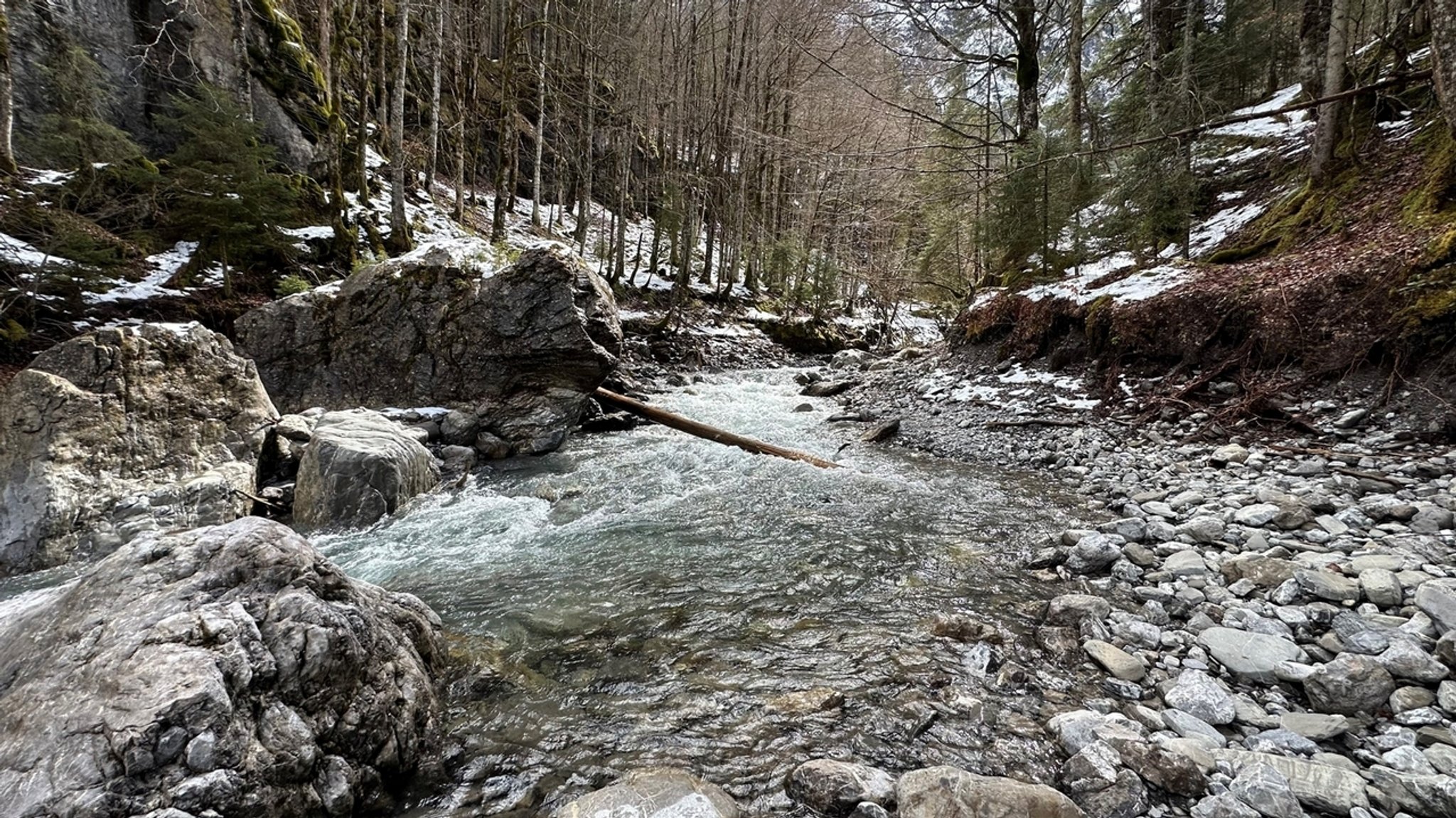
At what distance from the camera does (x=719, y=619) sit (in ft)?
13.0

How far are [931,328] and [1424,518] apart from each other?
101 ft

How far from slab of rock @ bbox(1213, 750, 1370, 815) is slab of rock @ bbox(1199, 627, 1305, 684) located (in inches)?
30.5

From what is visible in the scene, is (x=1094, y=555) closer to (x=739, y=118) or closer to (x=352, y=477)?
(x=352, y=477)

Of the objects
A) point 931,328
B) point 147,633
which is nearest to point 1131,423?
point 147,633

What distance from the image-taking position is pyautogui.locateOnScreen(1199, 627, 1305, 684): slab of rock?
284 centimetres

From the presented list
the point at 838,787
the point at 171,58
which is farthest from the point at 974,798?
the point at 171,58

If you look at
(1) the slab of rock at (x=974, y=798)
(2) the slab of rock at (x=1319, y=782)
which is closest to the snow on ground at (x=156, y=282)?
(1) the slab of rock at (x=974, y=798)

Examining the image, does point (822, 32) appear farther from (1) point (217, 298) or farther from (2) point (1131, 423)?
(1) point (217, 298)

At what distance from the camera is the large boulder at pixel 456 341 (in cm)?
943

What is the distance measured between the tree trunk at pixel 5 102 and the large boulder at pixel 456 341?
4.77 metres

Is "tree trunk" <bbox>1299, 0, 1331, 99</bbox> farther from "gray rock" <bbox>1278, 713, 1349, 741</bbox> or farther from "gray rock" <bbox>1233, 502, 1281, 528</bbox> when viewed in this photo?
"gray rock" <bbox>1278, 713, 1349, 741</bbox>

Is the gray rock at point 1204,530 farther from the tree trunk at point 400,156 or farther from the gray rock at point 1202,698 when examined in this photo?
the tree trunk at point 400,156

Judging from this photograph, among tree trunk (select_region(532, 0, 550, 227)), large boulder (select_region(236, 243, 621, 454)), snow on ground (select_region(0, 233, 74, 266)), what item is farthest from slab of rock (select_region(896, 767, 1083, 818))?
tree trunk (select_region(532, 0, 550, 227))

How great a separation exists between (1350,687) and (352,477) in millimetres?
8030
